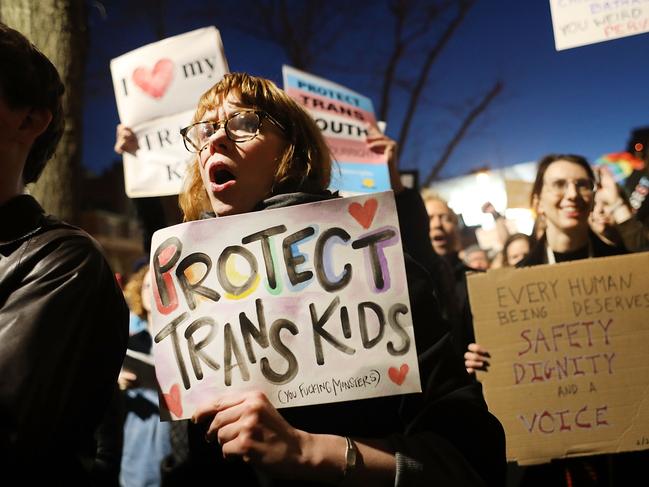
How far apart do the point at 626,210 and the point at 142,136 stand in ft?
9.03

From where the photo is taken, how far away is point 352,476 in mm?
1181

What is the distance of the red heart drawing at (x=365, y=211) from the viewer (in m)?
1.29

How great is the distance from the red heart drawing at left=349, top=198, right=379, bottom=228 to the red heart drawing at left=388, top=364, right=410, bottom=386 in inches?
11.6

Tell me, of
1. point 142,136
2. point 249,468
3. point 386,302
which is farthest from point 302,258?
point 142,136

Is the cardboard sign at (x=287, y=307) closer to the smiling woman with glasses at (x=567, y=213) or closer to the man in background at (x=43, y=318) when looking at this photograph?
the man in background at (x=43, y=318)

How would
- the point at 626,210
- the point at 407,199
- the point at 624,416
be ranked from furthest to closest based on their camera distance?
1. the point at 626,210
2. the point at 407,199
3. the point at 624,416

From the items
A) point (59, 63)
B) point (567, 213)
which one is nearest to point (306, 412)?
point (567, 213)

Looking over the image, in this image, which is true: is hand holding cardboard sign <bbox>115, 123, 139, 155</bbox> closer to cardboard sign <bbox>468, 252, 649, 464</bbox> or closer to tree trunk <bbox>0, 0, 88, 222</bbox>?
tree trunk <bbox>0, 0, 88, 222</bbox>

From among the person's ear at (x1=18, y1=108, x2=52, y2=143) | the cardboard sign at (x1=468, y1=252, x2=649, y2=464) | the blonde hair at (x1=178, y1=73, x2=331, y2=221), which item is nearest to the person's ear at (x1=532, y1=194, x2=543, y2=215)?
the cardboard sign at (x1=468, y1=252, x2=649, y2=464)

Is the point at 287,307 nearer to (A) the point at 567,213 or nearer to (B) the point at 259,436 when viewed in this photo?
(B) the point at 259,436

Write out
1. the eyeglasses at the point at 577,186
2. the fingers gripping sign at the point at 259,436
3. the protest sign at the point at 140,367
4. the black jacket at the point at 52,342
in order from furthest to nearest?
the eyeglasses at the point at 577,186, the protest sign at the point at 140,367, the fingers gripping sign at the point at 259,436, the black jacket at the point at 52,342

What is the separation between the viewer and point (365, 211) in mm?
1295

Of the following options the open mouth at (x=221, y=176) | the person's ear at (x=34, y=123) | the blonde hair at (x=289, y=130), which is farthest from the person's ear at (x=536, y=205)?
the person's ear at (x=34, y=123)

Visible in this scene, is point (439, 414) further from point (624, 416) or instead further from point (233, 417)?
point (624, 416)
